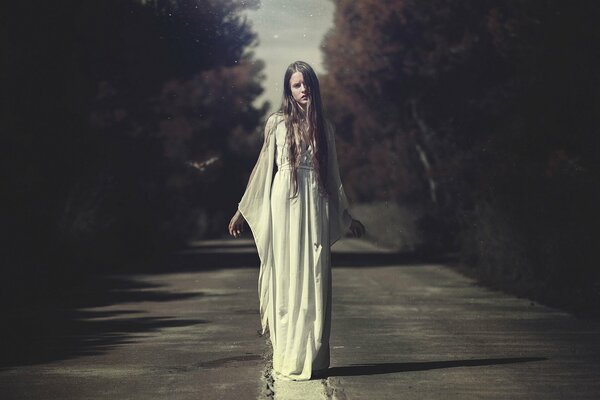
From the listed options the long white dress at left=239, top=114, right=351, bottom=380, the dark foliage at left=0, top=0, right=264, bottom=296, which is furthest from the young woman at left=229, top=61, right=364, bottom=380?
the dark foliage at left=0, top=0, right=264, bottom=296

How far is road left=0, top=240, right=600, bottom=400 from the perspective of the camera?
33.8 feet

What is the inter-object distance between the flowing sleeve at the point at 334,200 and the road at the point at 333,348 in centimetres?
112

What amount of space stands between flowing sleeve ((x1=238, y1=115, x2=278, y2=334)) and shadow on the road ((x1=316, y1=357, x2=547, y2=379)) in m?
0.75

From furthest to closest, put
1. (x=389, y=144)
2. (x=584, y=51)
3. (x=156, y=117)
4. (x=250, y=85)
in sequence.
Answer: (x=250, y=85) → (x=389, y=144) → (x=156, y=117) → (x=584, y=51)

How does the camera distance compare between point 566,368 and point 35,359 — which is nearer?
point 566,368

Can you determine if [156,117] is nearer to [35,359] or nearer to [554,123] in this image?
[554,123]

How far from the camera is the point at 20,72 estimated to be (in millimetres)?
23922

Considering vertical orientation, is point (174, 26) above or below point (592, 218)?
above

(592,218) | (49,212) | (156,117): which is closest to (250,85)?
(156,117)

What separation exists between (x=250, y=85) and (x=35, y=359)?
71.2 metres

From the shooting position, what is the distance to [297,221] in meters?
10.8

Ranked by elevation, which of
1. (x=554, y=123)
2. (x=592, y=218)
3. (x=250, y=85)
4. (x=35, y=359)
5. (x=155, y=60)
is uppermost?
(x=250, y=85)

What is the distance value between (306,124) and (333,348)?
2.97 meters

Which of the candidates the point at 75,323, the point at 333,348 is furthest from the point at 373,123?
the point at 333,348
